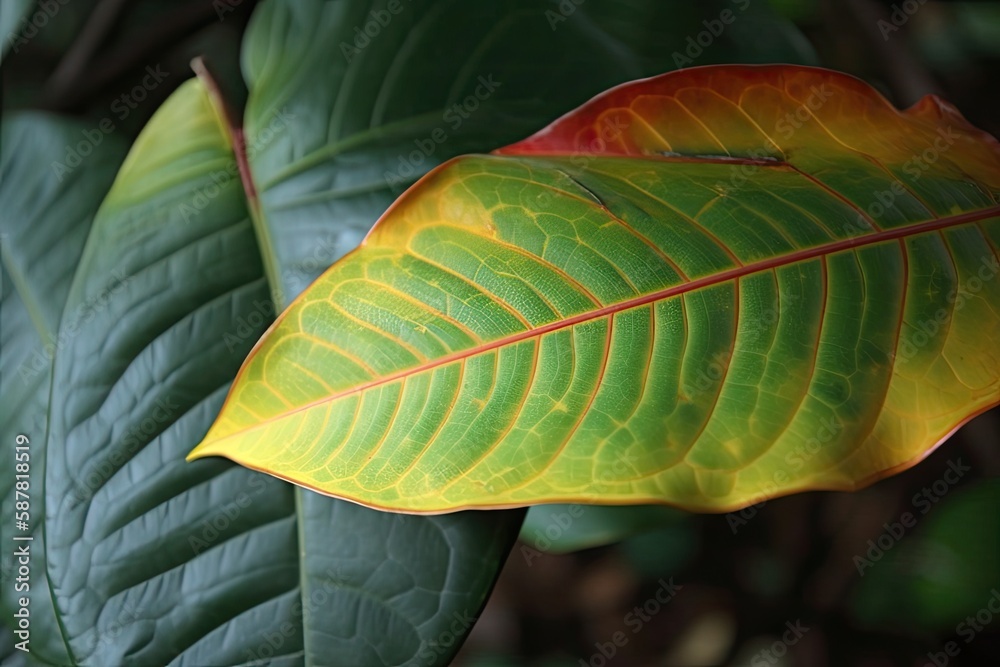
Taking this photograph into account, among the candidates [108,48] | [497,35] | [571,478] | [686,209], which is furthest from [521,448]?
[108,48]

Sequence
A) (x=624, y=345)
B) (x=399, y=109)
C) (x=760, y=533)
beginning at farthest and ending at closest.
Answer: (x=760, y=533) < (x=399, y=109) < (x=624, y=345)

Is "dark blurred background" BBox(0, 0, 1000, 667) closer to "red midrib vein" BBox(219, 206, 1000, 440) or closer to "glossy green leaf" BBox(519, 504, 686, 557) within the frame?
"glossy green leaf" BBox(519, 504, 686, 557)

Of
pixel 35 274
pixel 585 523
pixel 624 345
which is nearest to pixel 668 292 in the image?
pixel 624 345

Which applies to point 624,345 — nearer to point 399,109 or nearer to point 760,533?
point 399,109

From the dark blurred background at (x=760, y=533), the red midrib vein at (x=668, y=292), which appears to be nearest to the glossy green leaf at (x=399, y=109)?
the dark blurred background at (x=760, y=533)

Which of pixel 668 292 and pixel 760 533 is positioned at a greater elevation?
pixel 668 292
